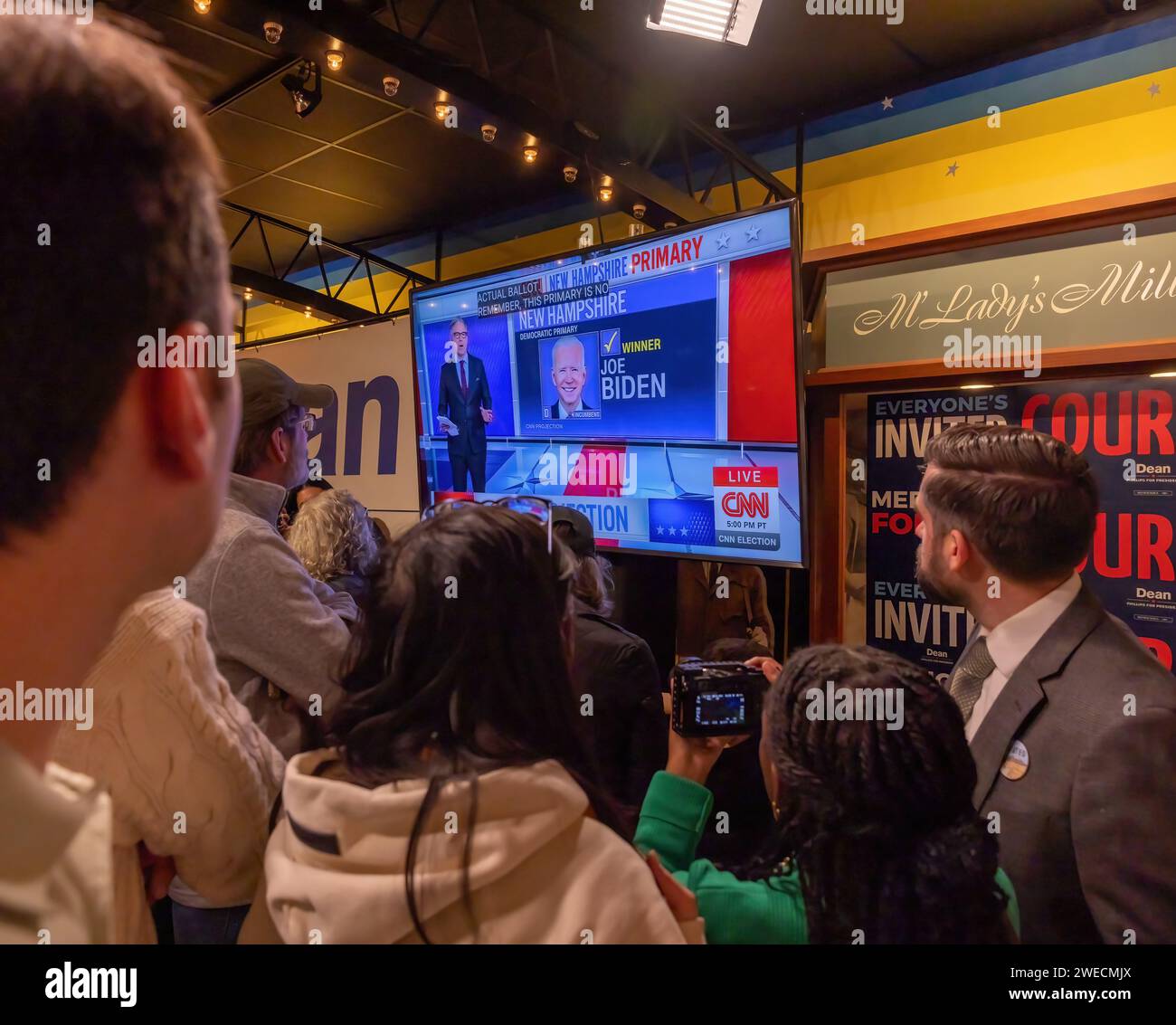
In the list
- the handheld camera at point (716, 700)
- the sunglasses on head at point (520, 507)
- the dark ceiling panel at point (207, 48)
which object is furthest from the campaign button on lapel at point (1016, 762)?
the dark ceiling panel at point (207, 48)

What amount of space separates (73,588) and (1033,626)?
162 cm

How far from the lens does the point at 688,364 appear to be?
2.50 metres

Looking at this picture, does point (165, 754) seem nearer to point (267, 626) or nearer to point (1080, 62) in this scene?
point (267, 626)

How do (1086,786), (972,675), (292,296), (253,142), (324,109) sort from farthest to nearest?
(292,296)
(253,142)
(324,109)
(972,675)
(1086,786)

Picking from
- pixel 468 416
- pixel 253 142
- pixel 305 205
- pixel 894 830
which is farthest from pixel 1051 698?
pixel 305 205

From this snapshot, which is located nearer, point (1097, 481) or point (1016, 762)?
point (1016, 762)

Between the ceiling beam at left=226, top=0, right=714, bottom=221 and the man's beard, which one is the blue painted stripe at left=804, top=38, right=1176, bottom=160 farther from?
the man's beard

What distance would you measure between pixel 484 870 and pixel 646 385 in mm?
1958

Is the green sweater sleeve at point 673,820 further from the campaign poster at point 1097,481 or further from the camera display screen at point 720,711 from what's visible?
the campaign poster at point 1097,481

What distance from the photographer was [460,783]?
0.88 meters

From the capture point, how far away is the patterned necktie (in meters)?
1.69

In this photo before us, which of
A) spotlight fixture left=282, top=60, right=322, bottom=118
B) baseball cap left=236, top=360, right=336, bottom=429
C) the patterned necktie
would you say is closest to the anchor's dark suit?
baseball cap left=236, top=360, right=336, bottom=429

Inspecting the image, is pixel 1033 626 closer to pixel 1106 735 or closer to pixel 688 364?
pixel 1106 735
